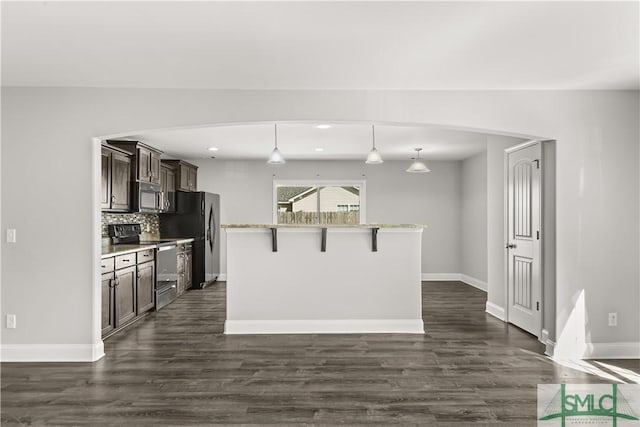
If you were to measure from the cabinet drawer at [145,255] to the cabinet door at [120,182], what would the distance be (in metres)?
0.61

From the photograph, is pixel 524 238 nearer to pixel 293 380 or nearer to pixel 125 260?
pixel 293 380

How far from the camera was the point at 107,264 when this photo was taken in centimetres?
460

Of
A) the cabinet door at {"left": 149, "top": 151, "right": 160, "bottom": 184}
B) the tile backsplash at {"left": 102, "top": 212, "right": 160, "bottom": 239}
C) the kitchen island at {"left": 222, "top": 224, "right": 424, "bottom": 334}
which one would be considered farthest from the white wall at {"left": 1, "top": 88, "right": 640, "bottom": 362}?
the cabinet door at {"left": 149, "top": 151, "right": 160, "bottom": 184}

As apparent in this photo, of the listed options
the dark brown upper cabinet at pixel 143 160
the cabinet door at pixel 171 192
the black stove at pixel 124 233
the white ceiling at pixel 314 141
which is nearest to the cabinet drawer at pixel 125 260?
the black stove at pixel 124 233

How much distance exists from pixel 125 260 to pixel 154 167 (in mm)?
1970

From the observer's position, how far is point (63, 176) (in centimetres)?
400

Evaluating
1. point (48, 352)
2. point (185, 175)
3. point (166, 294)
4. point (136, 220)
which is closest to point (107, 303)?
point (48, 352)

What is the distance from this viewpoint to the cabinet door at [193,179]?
27.5ft

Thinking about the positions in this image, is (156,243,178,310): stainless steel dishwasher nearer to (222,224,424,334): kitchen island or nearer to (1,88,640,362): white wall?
(222,224,424,334): kitchen island

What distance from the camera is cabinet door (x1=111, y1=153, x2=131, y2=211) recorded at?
551 cm

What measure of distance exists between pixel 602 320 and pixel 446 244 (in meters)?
4.98

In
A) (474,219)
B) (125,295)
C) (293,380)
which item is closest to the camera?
(293,380)

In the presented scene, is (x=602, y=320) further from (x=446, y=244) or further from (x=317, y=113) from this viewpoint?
(x=446, y=244)

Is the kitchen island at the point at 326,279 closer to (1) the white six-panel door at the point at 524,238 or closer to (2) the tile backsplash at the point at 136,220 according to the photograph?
(1) the white six-panel door at the point at 524,238
